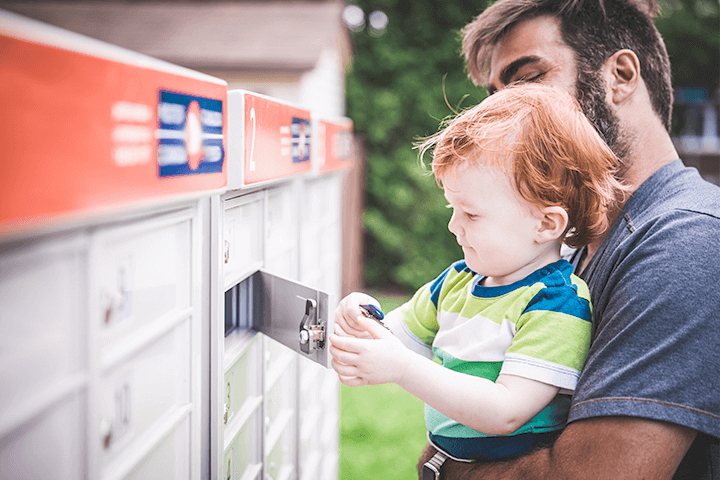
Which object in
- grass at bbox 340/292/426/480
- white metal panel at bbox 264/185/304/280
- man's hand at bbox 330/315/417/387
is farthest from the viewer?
grass at bbox 340/292/426/480

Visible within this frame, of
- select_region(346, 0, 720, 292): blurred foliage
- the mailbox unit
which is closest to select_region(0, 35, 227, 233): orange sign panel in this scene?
the mailbox unit

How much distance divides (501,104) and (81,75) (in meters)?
1.03

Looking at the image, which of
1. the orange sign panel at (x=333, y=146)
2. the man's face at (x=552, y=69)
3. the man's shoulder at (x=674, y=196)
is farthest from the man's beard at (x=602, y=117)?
the orange sign panel at (x=333, y=146)

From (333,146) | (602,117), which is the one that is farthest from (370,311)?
(333,146)

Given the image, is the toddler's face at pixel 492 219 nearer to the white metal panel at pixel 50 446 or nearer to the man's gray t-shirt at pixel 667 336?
the man's gray t-shirt at pixel 667 336

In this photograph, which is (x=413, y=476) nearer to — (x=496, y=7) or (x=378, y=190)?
(x=496, y=7)

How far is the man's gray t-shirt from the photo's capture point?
1.18 metres

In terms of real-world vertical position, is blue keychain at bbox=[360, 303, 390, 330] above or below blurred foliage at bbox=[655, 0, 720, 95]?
below

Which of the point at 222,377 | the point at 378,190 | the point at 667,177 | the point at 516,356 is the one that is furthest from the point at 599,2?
the point at 378,190

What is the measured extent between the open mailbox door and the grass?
2.97m

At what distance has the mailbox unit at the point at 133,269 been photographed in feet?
2.17

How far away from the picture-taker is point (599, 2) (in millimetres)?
1880

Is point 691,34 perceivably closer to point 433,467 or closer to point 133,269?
point 433,467

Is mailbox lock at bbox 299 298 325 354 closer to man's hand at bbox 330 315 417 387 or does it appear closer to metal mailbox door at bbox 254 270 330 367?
metal mailbox door at bbox 254 270 330 367
